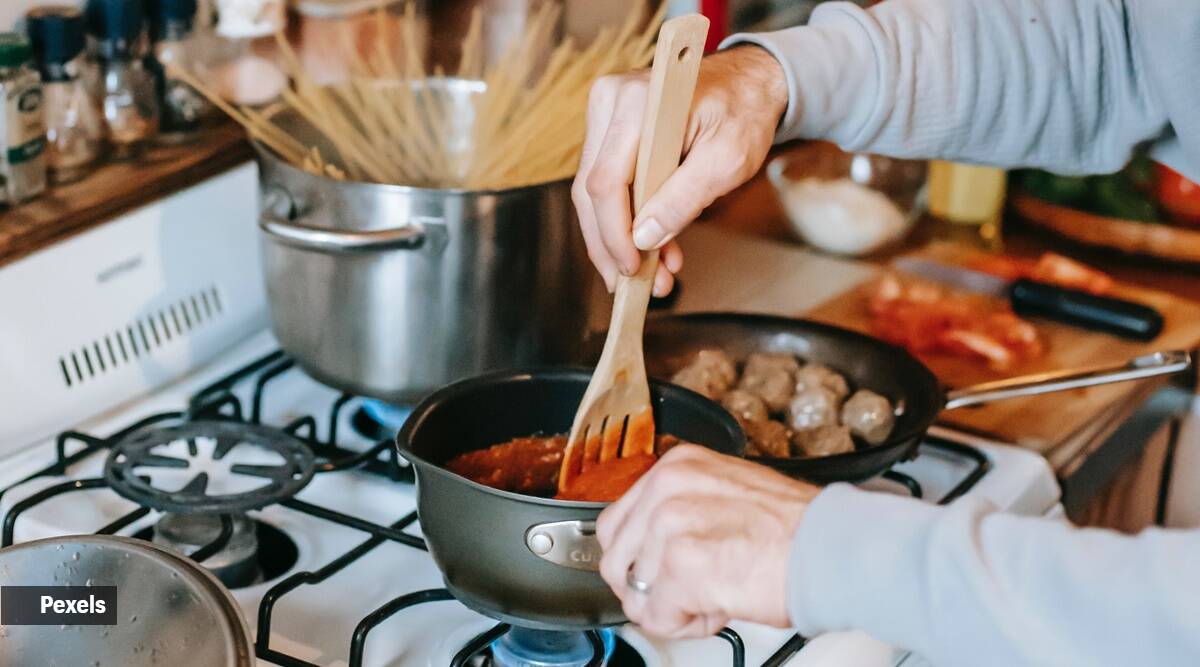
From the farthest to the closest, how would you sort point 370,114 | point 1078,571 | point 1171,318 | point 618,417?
point 1171,318
point 370,114
point 618,417
point 1078,571

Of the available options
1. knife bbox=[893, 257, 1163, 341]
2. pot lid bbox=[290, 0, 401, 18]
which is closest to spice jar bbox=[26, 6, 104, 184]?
pot lid bbox=[290, 0, 401, 18]

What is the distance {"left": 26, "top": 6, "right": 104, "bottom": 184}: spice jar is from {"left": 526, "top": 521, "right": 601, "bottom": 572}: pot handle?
1.85 ft

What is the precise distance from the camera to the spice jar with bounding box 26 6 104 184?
991 mm

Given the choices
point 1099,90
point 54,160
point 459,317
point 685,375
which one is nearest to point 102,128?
point 54,160

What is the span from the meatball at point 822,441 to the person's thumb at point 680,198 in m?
0.24

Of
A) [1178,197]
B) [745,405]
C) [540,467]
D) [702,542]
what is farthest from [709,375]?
[1178,197]

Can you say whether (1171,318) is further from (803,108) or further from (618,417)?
(618,417)

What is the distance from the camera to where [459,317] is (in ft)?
3.16

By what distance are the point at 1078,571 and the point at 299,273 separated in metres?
0.62

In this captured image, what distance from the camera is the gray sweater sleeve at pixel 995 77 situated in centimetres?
94

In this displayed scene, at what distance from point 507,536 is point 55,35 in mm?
554

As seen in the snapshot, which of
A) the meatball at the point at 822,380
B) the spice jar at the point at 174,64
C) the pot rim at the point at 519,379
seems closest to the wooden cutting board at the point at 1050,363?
the meatball at the point at 822,380

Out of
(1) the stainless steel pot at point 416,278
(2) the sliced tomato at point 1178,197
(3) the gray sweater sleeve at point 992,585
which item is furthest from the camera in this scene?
(2) the sliced tomato at point 1178,197

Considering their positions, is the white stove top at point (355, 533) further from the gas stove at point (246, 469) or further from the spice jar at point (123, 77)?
the spice jar at point (123, 77)
